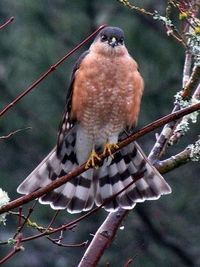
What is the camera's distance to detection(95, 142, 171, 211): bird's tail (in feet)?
15.5

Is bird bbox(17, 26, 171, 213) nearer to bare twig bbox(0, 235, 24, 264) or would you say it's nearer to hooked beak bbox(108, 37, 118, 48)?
hooked beak bbox(108, 37, 118, 48)

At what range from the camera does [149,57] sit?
407 inches

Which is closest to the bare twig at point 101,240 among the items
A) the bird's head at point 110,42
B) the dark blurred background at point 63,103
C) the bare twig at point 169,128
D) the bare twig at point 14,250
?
the bare twig at point 169,128

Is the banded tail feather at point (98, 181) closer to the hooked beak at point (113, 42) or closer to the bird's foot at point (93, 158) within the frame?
the bird's foot at point (93, 158)

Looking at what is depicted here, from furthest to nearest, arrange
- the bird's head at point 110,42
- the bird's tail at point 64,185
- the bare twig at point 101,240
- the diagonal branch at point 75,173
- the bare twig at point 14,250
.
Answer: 1. the bird's head at point 110,42
2. the bird's tail at point 64,185
3. the bare twig at point 101,240
4. the diagonal branch at point 75,173
5. the bare twig at point 14,250

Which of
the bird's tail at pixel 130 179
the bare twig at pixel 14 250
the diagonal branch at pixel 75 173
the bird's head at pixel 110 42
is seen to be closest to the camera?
the bare twig at pixel 14 250

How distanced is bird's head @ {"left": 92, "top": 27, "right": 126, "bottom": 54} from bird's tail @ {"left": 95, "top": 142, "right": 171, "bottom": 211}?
0.55 m

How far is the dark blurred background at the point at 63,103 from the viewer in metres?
10.3

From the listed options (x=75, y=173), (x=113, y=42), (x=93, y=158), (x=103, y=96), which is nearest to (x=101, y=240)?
(x=75, y=173)

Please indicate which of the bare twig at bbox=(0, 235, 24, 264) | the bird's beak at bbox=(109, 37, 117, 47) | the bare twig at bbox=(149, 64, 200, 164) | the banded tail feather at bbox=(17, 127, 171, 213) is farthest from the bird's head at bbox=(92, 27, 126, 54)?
the bare twig at bbox=(0, 235, 24, 264)

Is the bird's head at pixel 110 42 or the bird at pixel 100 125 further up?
the bird's head at pixel 110 42

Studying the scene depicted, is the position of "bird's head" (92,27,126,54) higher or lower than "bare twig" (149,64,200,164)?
higher

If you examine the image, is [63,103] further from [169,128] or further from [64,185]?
[169,128]

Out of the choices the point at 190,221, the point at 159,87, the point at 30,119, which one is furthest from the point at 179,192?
the point at 30,119
